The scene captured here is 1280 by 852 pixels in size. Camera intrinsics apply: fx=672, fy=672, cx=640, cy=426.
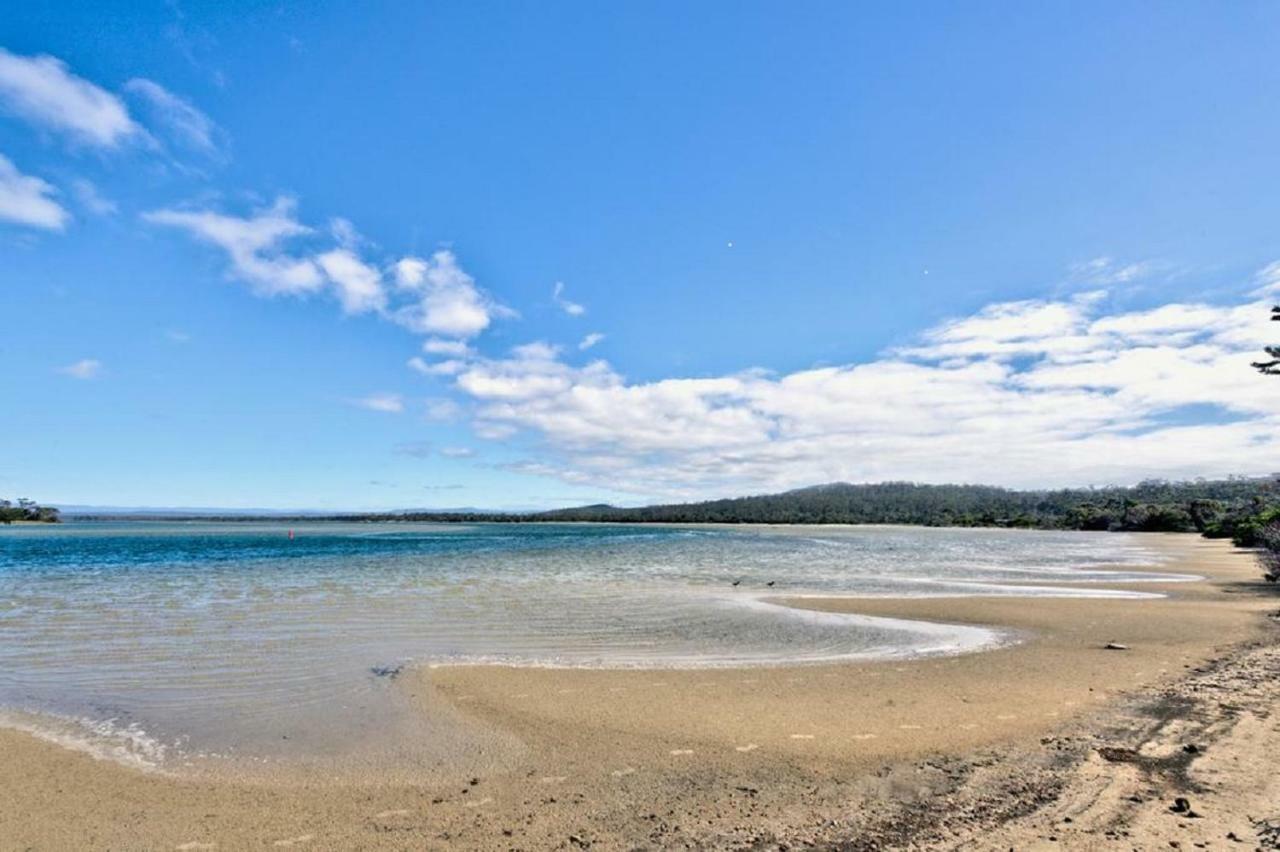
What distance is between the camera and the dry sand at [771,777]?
561 cm

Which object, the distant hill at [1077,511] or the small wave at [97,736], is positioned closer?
the small wave at [97,736]

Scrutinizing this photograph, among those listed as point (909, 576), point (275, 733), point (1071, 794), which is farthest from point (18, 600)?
point (909, 576)

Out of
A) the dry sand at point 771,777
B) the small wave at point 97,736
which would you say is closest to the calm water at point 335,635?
the small wave at point 97,736

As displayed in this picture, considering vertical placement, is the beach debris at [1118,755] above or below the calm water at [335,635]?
above

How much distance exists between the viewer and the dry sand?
5.61 m

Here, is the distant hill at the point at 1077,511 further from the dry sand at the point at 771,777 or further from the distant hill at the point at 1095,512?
the dry sand at the point at 771,777

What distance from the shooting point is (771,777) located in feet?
22.6

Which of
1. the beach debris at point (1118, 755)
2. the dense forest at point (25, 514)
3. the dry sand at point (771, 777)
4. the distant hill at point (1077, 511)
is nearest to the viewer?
the dry sand at point (771, 777)

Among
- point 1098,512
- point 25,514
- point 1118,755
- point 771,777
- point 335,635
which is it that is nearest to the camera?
point 771,777

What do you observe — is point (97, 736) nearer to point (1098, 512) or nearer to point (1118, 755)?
point (1118, 755)

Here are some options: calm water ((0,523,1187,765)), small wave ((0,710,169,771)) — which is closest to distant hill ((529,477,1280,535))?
calm water ((0,523,1187,765))

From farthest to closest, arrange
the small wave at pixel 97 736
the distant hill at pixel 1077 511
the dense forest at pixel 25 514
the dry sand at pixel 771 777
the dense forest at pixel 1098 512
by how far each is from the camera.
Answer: the dense forest at pixel 25 514, the distant hill at pixel 1077 511, the dense forest at pixel 1098 512, the small wave at pixel 97 736, the dry sand at pixel 771 777

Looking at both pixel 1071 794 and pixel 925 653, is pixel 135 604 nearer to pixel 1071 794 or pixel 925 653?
pixel 925 653

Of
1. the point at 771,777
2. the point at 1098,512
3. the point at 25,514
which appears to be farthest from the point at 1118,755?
the point at 25,514
